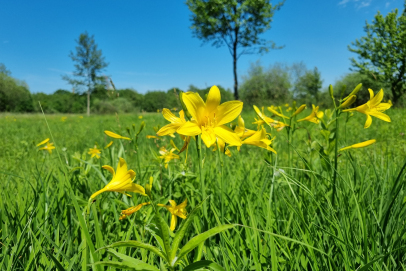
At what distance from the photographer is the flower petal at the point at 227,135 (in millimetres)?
585

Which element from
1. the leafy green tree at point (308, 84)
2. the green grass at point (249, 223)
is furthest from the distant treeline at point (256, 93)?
the green grass at point (249, 223)

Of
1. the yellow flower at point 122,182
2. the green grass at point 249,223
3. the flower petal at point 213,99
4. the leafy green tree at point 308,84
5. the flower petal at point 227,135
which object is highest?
the leafy green tree at point 308,84

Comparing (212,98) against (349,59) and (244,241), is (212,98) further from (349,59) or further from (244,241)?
(349,59)

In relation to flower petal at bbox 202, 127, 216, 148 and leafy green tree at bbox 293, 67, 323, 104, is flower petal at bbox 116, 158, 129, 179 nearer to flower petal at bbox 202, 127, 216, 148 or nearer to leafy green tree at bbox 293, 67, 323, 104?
flower petal at bbox 202, 127, 216, 148

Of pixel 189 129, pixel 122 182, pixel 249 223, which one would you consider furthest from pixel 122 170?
pixel 249 223

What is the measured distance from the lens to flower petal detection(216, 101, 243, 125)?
0.63m

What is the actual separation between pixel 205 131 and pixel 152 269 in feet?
1.11

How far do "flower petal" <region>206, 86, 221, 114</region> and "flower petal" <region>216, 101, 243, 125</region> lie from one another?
0.05 ft

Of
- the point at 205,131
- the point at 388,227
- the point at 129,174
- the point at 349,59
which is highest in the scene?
the point at 349,59

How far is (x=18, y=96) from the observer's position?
1690 inches

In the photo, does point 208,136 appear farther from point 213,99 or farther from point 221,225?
point 221,225

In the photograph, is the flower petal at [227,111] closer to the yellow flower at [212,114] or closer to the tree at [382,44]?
the yellow flower at [212,114]

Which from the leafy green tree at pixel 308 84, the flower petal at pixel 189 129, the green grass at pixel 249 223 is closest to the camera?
the flower petal at pixel 189 129

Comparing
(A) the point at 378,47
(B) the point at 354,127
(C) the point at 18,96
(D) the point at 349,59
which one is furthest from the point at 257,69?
(C) the point at 18,96
